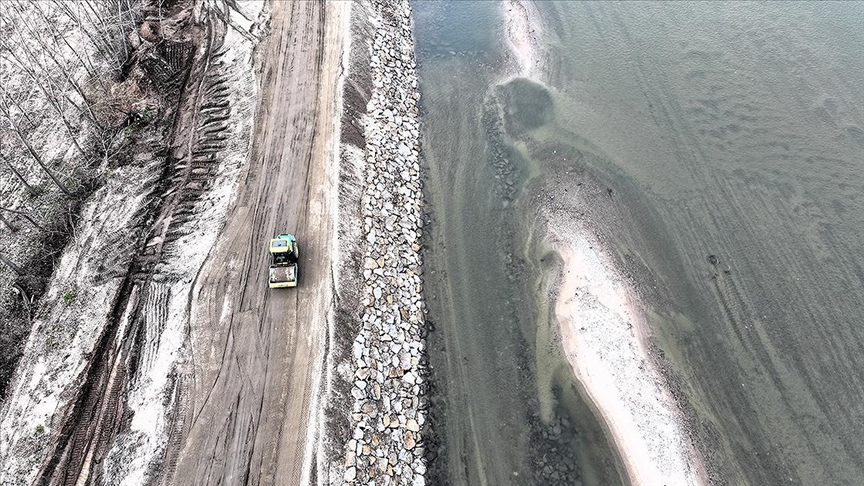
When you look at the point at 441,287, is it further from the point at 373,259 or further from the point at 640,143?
the point at 640,143

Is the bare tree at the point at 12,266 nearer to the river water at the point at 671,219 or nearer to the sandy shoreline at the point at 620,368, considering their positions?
the river water at the point at 671,219

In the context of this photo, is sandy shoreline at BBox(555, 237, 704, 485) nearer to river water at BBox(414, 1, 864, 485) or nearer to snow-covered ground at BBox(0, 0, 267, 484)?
river water at BBox(414, 1, 864, 485)

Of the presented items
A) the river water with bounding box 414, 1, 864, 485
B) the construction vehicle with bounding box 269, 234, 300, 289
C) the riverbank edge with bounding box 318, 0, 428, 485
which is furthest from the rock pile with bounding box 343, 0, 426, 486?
the construction vehicle with bounding box 269, 234, 300, 289

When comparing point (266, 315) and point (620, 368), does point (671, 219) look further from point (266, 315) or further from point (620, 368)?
point (266, 315)

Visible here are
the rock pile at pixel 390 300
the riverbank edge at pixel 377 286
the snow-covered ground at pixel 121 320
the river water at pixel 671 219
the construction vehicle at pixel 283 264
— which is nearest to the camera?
the snow-covered ground at pixel 121 320

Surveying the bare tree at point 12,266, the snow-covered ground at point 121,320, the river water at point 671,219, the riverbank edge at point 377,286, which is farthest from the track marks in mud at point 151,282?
the river water at point 671,219

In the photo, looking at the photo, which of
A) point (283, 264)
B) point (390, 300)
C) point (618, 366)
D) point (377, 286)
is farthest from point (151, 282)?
point (618, 366)
